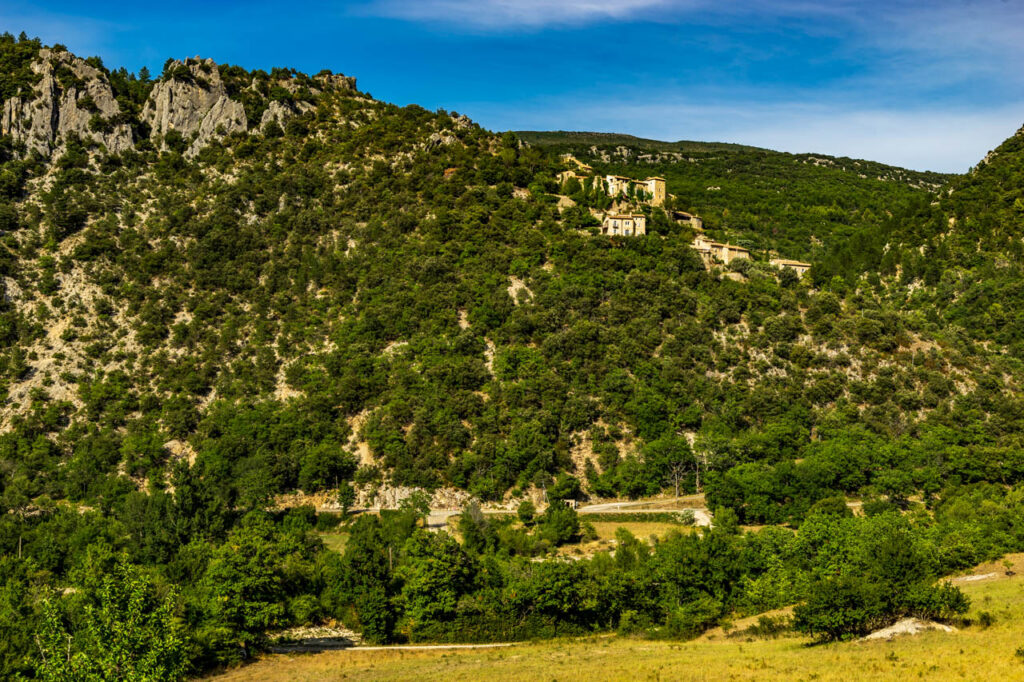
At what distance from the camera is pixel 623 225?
94688mm

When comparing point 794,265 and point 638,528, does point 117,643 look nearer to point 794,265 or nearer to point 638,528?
point 638,528

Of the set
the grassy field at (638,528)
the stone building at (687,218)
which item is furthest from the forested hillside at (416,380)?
the stone building at (687,218)

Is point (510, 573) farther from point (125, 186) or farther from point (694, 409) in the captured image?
point (125, 186)

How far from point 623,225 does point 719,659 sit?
2718 inches

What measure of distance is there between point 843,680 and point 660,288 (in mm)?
61167

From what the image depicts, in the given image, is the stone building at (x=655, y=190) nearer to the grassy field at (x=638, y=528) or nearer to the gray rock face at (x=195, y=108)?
the gray rock face at (x=195, y=108)

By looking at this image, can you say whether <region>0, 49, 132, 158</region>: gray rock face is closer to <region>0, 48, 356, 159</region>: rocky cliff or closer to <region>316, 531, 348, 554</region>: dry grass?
<region>0, 48, 356, 159</region>: rocky cliff

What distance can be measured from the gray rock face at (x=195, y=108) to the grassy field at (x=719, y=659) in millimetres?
94180

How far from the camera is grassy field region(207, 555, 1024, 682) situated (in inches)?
1048

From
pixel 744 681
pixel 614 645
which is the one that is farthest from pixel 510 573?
pixel 744 681

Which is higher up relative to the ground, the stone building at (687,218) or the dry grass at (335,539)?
the stone building at (687,218)

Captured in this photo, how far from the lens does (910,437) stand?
228 feet

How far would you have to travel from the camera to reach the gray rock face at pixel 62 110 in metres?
104

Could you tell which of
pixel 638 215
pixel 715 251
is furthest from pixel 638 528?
pixel 638 215
